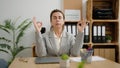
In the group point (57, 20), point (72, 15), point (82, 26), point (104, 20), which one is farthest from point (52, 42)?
point (104, 20)

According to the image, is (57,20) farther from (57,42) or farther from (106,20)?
(106,20)

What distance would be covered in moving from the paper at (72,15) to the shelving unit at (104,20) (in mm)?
87

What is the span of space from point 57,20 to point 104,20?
1509 mm

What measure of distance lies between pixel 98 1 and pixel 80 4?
1.21 ft

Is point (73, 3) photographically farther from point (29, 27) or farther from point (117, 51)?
point (117, 51)

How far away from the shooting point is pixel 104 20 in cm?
346

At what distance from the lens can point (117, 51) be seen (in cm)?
359

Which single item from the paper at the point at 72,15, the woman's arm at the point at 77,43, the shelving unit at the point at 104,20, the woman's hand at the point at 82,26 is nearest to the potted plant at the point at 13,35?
the paper at the point at 72,15

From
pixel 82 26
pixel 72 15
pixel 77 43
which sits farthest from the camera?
pixel 72 15

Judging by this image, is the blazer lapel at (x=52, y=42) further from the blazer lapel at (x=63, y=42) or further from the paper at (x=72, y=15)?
the paper at (x=72, y=15)

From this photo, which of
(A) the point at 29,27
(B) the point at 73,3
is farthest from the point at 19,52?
(B) the point at 73,3

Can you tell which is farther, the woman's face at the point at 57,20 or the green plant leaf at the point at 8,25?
the green plant leaf at the point at 8,25

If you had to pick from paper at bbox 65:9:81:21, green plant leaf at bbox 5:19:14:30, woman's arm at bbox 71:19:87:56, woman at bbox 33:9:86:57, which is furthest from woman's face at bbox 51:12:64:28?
green plant leaf at bbox 5:19:14:30

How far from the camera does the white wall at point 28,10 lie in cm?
362
